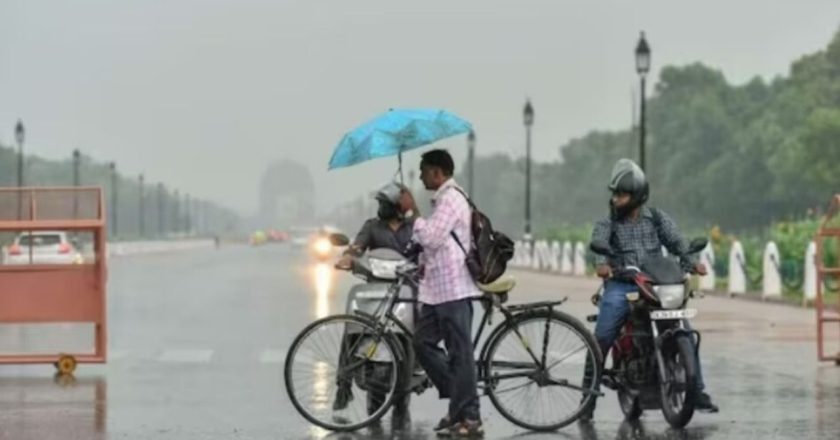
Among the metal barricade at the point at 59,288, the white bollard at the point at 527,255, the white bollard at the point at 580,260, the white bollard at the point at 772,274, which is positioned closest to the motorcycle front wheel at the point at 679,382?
the metal barricade at the point at 59,288

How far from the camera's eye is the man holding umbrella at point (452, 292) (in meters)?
10.3

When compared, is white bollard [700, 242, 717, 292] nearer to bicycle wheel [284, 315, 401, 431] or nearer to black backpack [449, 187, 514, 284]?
bicycle wheel [284, 315, 401, 431]

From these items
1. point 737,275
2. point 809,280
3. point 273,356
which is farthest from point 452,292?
point 737,275

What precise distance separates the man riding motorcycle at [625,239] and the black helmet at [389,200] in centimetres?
146

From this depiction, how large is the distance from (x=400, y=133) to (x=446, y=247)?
1121mm

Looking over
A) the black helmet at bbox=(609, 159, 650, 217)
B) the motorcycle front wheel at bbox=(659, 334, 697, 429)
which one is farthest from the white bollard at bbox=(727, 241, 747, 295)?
the motorcycle front wheel at bbox=(659, 334, 697, 429)

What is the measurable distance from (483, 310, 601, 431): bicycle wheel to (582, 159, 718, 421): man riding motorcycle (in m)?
Answer: 0.20

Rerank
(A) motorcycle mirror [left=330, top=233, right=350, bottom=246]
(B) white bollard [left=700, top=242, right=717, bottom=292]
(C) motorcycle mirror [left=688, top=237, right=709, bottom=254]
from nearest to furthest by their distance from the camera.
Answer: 1. (C) motorcycle mirror [left=688, top=237, right=709, bottom=254]
2. (A) motorcycle mirror [left=330, top=233, right=350, bottom=246]
3. (B) white bollard [left=700, top=242, right=717, bottom=292]

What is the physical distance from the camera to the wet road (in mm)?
10797

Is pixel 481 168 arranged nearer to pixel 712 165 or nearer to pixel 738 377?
pixel 712 165

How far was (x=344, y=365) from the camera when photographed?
10.6 m

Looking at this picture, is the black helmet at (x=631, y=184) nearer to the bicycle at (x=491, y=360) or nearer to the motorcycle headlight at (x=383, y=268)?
the bicycle at (x=491, y=360)

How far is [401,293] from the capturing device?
1080cm

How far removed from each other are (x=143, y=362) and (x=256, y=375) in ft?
6.85
